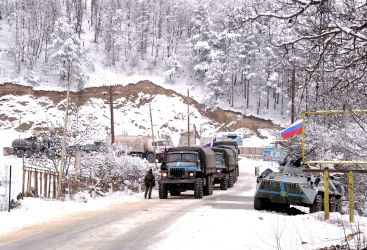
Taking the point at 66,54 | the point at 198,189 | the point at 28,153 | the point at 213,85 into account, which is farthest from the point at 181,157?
the point at 213,85

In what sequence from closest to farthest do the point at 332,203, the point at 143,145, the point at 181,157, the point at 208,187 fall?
the point at 332,203
the point at 181,157
the point at 208,187
the point at 143,145

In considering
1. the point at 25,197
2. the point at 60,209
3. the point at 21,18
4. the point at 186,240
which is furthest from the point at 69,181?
the point at 21,18

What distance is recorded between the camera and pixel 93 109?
7306 cm

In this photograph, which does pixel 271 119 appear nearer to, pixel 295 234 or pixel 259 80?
pixel 259 80

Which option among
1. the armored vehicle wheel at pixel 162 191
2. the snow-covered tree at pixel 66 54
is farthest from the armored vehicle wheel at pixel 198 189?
the snow-covered tree at pixel 66 54

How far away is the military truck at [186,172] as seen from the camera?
23.6 m

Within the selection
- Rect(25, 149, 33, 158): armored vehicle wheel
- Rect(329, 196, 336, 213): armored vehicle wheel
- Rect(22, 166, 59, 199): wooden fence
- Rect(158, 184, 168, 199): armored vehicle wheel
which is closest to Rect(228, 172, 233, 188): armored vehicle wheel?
Rect(158, 184, 168, 199): armored vehicle wheel

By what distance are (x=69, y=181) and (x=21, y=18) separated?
77.4m

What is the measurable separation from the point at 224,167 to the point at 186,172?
25.7 ft

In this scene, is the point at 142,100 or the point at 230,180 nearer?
the point at 230,180

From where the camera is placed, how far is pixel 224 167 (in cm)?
3125

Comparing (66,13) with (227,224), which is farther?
(66,13)

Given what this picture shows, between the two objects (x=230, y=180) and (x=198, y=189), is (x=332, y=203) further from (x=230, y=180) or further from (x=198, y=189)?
(x=230, y=180)

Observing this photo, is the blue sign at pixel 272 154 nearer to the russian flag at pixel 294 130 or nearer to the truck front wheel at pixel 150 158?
the truck front wheel at pixel 150 158
